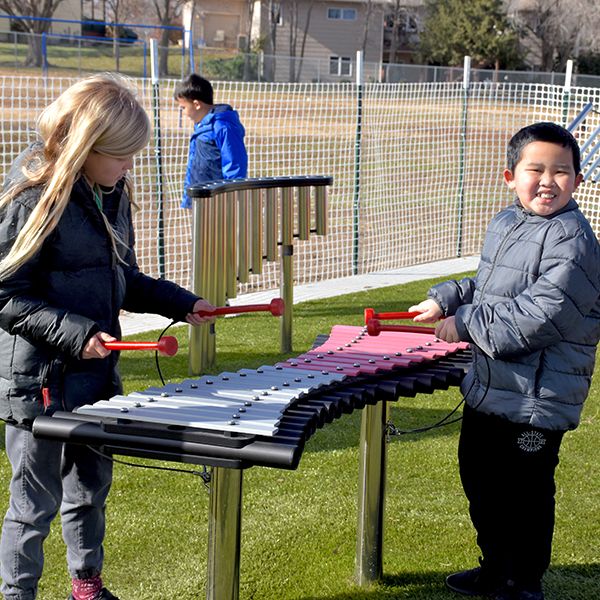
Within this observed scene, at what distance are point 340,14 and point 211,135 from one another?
157ft

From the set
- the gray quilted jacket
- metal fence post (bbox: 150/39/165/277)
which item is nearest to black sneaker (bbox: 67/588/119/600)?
the gray quilted jacket

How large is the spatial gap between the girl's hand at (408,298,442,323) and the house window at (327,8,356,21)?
5173 centimetres

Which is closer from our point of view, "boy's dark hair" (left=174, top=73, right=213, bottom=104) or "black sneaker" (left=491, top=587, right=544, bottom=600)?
"black sneaker" (left=491, top=587, right=544, bottom=600)

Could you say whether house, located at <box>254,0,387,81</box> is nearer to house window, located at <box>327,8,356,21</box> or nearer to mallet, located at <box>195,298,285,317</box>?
house window, located at <box>327,8,356,21</box>

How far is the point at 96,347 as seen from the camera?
310 centimetres

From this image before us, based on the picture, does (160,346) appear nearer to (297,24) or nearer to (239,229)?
(239,229)

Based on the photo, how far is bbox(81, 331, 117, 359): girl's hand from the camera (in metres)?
3.10

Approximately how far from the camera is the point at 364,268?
1107 cm

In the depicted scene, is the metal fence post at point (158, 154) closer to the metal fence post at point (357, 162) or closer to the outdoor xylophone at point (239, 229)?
the outdoor xylophone at point (239, 229)

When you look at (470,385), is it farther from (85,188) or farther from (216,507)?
(85,188)

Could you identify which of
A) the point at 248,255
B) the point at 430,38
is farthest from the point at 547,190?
the point at 430,38

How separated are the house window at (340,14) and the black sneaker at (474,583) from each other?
51.8m

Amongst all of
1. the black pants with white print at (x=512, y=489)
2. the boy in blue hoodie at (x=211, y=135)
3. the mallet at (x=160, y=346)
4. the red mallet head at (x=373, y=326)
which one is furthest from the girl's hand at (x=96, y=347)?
the boy in blue hoodie at (x=211, y=135)

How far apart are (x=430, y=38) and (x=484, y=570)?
4778cm
